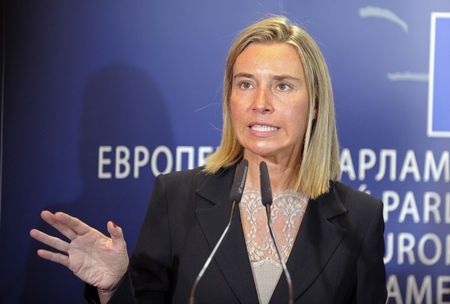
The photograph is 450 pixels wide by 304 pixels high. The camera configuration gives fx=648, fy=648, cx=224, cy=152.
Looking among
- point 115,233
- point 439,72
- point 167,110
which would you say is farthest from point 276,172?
point 439,72

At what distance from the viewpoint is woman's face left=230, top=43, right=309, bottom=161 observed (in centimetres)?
163

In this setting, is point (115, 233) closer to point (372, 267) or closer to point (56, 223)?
point (56, 223)

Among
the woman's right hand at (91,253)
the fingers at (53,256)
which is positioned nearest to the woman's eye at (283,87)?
the woman's right hand at (91,253)

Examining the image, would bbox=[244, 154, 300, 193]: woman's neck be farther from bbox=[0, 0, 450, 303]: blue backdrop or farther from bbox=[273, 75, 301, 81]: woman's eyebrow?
bbox=[0, 0, 450, 303]: blue backdrop

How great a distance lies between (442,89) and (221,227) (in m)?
1.21

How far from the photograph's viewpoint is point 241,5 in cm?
241

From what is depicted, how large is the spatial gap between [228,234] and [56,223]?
0.43 meters

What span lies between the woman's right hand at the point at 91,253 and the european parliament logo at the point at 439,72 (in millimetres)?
1417

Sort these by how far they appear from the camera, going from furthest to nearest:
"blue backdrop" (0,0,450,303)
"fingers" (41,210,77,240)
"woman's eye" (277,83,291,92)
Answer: "blue backdrop" (0,0,450,303)
"woman's eye" (277,83,291,92)
"fingers" (41,210,77,240)

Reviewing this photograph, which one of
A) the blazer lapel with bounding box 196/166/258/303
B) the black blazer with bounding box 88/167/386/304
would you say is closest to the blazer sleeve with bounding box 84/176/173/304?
the black blazer with bounding box 88/167/386/304

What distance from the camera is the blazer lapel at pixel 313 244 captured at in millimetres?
1567

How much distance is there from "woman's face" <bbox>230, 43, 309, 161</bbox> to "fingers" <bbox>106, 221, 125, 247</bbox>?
1.32 ft

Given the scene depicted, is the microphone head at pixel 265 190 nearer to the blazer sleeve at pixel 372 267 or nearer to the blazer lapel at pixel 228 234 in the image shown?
the blazer lapel at pixel 228 234

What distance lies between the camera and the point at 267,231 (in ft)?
5.51
